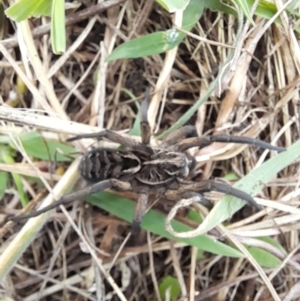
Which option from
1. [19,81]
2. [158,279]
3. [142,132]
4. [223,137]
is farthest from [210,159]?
[19,81]

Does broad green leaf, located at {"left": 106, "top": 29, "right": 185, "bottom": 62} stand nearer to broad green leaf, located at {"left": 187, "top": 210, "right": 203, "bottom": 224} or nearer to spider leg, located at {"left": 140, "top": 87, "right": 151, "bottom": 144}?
spider leg, located at {"left": 140, "top": 87, "right": 151, "bottom": 144}

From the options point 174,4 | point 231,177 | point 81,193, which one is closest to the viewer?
point 174,4

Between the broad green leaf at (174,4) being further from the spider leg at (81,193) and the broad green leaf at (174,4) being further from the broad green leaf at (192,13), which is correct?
the spider leg at (81,193)

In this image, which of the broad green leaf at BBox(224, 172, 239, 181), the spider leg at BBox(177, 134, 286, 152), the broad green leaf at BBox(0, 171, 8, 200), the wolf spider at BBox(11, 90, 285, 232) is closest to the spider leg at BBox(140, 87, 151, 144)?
the wolf spider at BBox(11, 90, 285, 232)

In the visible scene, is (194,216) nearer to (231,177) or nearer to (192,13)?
(231,177)

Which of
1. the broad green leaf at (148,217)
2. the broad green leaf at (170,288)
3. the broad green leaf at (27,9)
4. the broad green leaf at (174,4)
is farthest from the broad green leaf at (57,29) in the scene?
the broad green leaf at (170,288)

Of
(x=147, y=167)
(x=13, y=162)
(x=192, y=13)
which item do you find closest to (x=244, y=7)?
(x=192, y=13)

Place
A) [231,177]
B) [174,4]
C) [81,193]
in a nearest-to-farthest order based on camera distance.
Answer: [174,4] < [81,193] < [231,177]

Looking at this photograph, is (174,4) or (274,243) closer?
(174,4)
